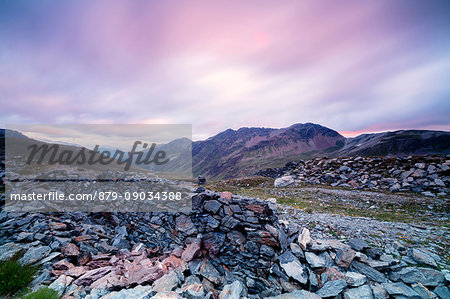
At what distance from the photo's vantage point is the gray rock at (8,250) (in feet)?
22.2

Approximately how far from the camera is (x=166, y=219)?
368 inches

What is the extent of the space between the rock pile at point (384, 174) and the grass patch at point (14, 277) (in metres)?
26.1

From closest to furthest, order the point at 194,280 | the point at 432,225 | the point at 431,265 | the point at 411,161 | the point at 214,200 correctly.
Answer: the point at 431,265 → the point at 194,280 → the point at 214,200 → the point at 432,225 → the point at 411,161

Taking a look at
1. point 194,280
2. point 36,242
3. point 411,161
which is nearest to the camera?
point 194,280

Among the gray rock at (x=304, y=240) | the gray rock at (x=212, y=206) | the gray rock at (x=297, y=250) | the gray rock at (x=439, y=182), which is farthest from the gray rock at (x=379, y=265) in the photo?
the gray rock at (x=439, y=182)

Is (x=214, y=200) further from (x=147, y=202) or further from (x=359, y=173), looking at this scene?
(x=359, y=173)

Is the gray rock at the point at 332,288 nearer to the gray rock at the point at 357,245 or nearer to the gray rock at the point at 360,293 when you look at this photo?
the gray rock at the point at 360,293

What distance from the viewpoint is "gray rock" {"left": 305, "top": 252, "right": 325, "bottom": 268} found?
628 cm

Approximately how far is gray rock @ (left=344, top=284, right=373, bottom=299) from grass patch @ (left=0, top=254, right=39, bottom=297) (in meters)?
10.6

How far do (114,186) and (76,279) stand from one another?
25.8 ft

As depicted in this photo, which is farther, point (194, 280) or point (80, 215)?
point (80, 215)

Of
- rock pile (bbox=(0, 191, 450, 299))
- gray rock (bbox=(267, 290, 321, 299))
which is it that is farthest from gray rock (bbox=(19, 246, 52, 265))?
gray rock (bbox=(267, 290, 321, 299))

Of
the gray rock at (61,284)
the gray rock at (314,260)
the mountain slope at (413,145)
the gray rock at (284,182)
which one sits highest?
the mountain slope at (413,145)

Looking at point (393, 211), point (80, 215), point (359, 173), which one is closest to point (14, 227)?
point (80, 215)
